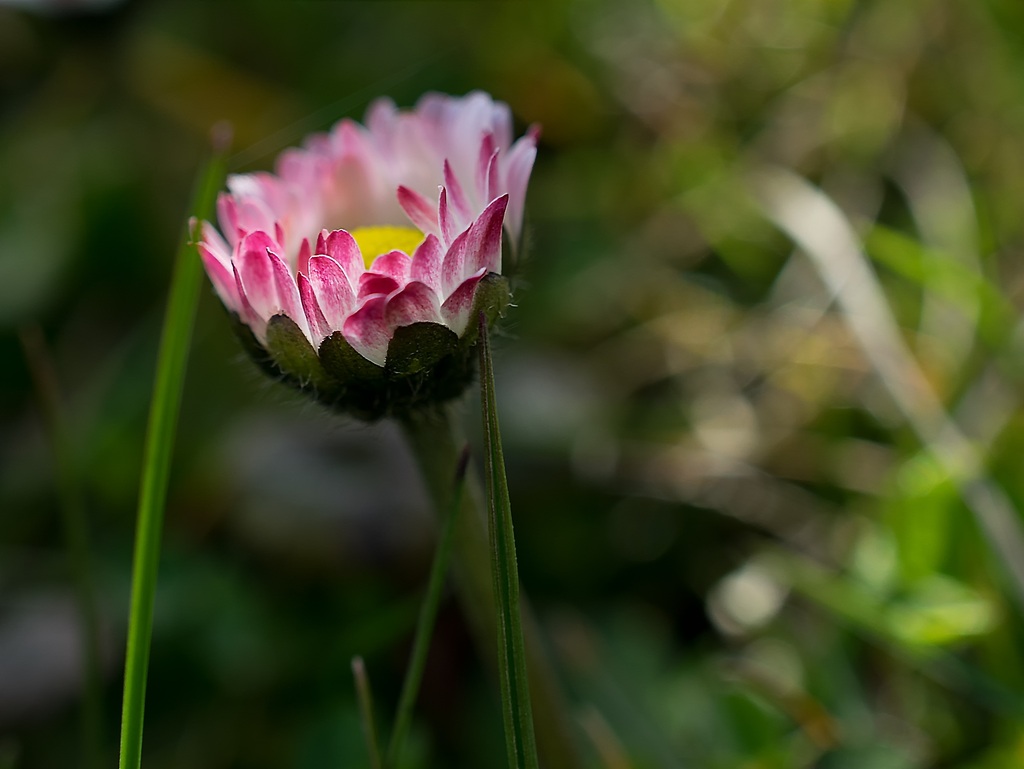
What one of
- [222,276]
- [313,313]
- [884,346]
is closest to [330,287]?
[313,313]

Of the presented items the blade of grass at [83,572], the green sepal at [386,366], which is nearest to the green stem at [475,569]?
the green sepal at [386,366]

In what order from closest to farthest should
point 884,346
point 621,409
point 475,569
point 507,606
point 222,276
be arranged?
point 507,606 → point 222,276 → point 475,569 → point 884,346 → point 621,409

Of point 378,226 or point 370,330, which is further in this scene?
point 378,226

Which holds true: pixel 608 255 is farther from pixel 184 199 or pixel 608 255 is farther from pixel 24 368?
pixel 24 368

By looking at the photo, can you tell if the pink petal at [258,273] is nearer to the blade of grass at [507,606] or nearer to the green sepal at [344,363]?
the green sepal at [344,363]

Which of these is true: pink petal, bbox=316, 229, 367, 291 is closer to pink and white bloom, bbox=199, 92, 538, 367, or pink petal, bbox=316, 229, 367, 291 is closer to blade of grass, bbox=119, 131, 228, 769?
pink and white bloom, bbox=199, 92, 538, 367

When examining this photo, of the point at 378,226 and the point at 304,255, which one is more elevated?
the point at 378,226

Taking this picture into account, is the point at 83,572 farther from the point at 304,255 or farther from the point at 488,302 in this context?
the point at 488,302
